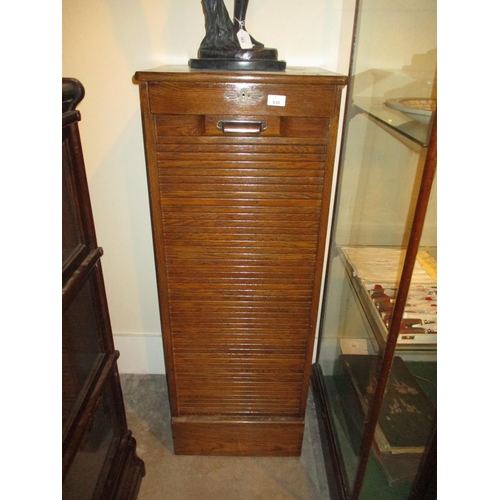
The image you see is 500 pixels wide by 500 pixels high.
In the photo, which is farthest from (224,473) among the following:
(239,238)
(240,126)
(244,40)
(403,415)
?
(244,40)

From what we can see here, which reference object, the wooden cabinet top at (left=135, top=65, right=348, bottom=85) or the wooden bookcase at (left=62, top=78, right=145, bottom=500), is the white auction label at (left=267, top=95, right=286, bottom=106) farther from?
the wooden bookcase at (left=62, top=78, right=145, bottom=500)

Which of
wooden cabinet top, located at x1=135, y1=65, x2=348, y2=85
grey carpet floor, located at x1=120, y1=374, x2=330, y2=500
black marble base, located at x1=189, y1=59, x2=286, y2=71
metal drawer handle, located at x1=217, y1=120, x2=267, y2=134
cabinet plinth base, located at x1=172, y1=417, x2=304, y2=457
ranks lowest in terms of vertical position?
grey carpet floor, located at x1=120, y1=374, x2=330, y2=500

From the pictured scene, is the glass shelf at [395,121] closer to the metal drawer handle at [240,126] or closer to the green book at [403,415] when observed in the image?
the metal drawer handle at [240,126]

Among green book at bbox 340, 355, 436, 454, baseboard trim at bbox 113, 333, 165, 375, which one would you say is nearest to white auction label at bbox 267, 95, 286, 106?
green book at bbox 340, 355, 436, 454

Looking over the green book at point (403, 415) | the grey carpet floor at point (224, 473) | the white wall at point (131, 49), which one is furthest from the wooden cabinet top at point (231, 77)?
the grey carpet floor at point (224, 473)

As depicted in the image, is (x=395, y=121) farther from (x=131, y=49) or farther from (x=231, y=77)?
(x=131, y=49)

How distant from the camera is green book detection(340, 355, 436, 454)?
92cm

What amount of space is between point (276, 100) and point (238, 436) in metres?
1.22

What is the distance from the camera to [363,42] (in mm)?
1193

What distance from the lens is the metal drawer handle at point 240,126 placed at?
101 cm

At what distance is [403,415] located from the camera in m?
0.99

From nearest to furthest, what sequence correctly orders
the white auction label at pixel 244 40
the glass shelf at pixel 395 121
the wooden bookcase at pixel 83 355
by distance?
the glass shelf at pixel 395 121
the wooden bookcase at pixel 83 355
the white auction label at pixel 244 40
